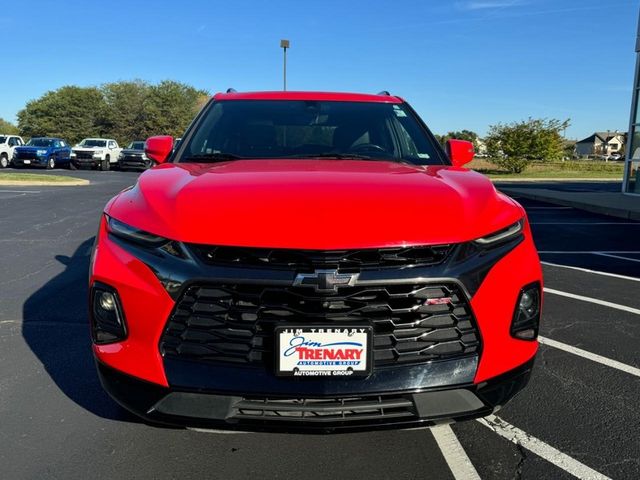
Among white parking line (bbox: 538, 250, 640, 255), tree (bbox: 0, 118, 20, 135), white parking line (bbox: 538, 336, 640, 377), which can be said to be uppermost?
tree (bbox: 0, 118, 20, 135)

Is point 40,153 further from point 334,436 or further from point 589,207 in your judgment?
point 334,436

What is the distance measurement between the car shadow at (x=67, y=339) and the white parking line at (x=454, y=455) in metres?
1.55

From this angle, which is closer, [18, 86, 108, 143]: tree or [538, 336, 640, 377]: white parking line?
[538, 336, 640, 377]: white parking line

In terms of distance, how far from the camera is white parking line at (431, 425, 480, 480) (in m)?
2.29

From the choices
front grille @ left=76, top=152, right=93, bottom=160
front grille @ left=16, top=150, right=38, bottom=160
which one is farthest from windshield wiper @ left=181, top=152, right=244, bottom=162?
front grille @ left=76, top=152, right=93, bottom=160

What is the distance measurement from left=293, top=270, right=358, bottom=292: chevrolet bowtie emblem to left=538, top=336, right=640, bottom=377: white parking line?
2.50 m

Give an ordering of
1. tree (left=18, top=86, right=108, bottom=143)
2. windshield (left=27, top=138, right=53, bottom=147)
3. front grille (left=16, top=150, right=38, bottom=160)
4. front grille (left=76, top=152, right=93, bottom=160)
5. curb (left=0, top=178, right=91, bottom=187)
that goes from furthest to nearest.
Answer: tree (left=18, top=86, right=108, bottom=143), front grille (left=76, top=152, right=93, bottom=160), windshield (left=27, top=138, right=53, bottom=147), front grille (left=16, top=150, right=38, bottom=160), curb (left=0, top=178, right=91, bottom=187)

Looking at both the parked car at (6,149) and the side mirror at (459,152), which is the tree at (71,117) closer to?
the parked car at (6,149)

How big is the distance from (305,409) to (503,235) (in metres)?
1.08

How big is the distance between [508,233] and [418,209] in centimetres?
43

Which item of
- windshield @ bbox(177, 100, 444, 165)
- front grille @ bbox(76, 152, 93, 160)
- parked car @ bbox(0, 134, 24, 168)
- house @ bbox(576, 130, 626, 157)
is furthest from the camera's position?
house @ bbox(576, 130, 626, 157)

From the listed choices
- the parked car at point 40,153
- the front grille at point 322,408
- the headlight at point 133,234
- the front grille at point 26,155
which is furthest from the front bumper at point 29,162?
the front grille at point 322,408

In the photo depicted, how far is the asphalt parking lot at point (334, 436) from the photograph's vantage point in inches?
91.3

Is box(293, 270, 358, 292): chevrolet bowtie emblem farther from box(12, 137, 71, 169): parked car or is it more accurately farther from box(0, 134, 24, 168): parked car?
box(0, 134, 24, 168): parked car
